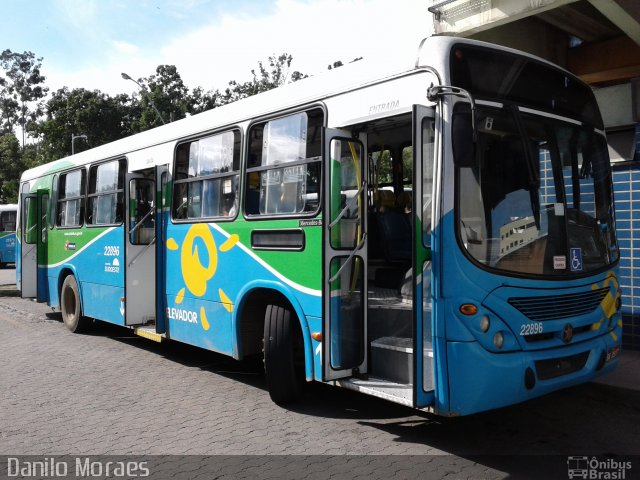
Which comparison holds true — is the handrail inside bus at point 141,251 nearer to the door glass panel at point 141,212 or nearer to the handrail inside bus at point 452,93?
the door glass panel at point 141,212

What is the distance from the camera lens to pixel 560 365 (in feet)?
15.3

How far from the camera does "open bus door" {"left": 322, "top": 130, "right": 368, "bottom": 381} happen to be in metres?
5.02

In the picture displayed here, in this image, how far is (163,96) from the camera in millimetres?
40875

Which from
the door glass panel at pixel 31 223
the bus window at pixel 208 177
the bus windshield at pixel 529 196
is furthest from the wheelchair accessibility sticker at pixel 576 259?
the door glass panel at pixel 31 223

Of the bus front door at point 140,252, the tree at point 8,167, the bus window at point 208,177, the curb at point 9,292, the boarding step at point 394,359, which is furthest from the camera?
the tree at point 8,167

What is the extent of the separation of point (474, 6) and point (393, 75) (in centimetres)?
429

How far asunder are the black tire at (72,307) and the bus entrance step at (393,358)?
6.59 m

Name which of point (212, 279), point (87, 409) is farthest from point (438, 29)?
point (87, 409)

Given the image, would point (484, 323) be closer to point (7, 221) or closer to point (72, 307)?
point (72, 307)

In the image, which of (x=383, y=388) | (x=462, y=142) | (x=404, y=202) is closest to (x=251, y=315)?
(x=383, y=388)

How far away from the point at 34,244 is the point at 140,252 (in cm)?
463

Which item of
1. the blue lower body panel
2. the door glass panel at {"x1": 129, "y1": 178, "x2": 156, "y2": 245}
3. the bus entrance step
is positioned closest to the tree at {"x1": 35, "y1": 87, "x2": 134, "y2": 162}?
the door glass panel at {"x1": 129, "y1": 178, "x2": 156, "y2": 245}

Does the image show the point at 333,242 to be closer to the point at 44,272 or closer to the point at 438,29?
the point at 438,29

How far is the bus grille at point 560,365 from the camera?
14.9 ft
